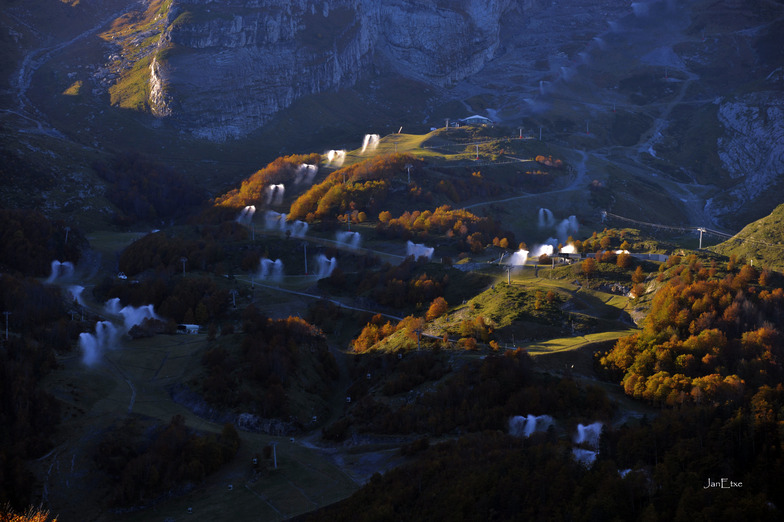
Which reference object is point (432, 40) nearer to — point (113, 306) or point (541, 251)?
point (541, 251)

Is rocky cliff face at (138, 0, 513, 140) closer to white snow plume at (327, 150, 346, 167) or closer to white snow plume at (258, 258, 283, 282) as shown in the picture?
white snow plume at (327, 150, 346, 167)

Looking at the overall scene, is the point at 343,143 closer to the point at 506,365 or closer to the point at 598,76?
the point at 598,76

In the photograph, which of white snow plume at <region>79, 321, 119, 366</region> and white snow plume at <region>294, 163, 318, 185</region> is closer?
white snow plume at <region>79, 321, 119, 366</region>

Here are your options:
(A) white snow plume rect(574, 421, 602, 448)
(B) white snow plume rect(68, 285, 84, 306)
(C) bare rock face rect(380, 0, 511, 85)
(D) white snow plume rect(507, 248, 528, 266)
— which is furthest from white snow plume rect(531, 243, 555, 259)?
(C) bare rock face rect(380, 0, 511, 85)

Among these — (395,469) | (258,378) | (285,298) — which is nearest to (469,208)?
(285,298)

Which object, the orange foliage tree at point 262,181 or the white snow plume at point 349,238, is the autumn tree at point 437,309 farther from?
the orange foliage tree at point 262,181

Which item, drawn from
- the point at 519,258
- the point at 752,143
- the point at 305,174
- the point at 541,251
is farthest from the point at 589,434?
the point at 752,143

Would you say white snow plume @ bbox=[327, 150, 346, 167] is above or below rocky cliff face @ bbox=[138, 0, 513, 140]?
below
